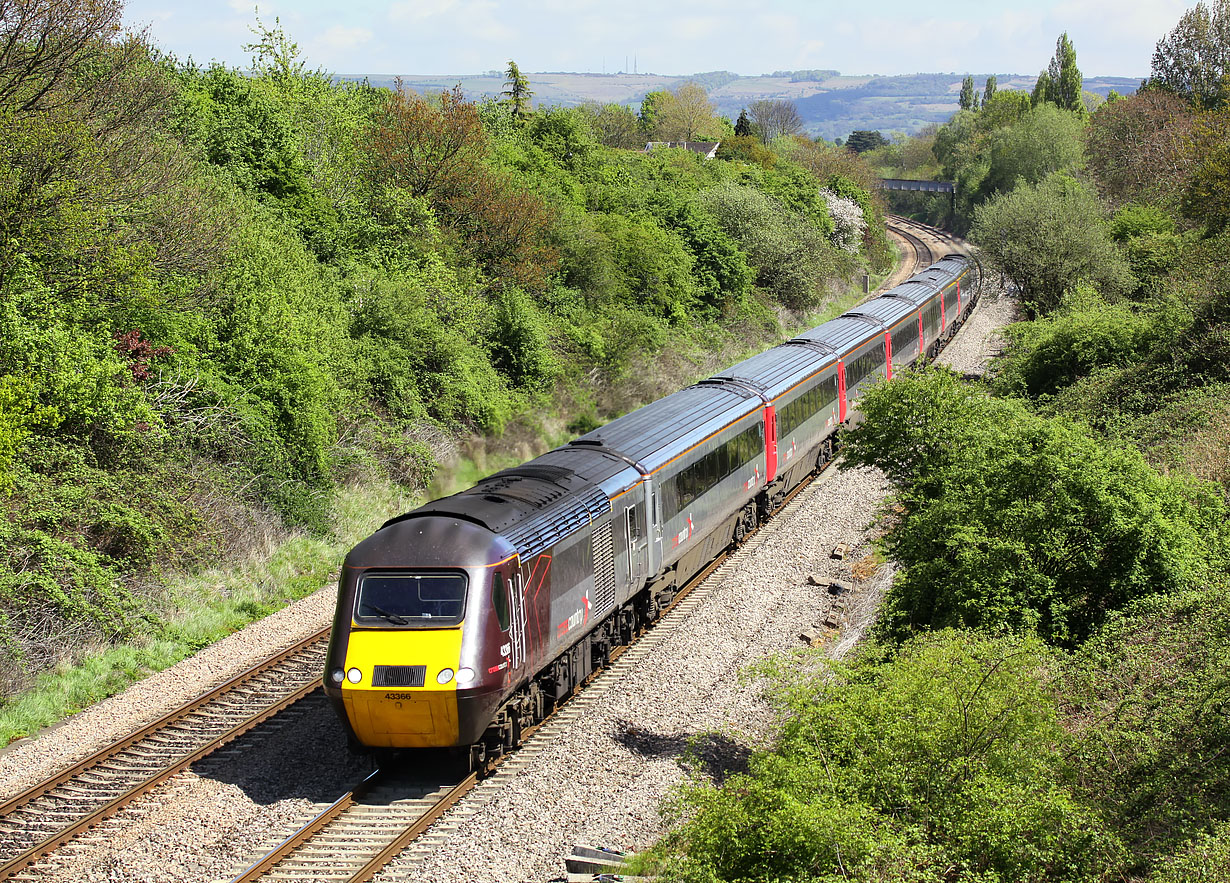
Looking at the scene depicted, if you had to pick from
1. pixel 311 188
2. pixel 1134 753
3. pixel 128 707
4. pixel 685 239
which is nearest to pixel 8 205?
pixel 128 707

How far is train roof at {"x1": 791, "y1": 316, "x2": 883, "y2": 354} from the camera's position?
2638 cm

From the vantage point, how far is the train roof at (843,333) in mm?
26375

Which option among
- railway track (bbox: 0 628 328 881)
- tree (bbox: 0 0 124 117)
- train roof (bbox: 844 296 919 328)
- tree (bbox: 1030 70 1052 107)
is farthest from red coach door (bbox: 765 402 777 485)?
tree (bbox: 1030 70 1052 107)

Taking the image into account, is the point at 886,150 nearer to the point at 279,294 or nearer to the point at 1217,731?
the point at 279,294

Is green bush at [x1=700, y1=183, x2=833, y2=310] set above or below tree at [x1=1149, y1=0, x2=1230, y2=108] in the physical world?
below


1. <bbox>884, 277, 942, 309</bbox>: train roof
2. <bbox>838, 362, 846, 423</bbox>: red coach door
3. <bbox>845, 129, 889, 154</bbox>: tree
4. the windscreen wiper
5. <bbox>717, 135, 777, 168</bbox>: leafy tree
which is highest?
<bbox>845, 129, 889, 154</bbox>: tree

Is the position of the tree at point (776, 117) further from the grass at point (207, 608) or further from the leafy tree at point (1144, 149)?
the grass at point (207, 608)

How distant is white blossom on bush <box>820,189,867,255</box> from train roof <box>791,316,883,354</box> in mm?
34507

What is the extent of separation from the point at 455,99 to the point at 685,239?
43.6 ft

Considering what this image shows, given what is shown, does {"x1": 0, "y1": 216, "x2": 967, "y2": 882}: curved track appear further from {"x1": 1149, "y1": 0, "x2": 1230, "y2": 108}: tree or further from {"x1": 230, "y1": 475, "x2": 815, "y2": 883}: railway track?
{"x1": 1149, "y1": 0, "x2": 1230, "y2": 108}: tree

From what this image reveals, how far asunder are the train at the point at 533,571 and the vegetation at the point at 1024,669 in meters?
2.78

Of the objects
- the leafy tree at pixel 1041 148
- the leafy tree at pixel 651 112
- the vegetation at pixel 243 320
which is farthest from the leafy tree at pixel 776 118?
the vegetation at pixel 243 320

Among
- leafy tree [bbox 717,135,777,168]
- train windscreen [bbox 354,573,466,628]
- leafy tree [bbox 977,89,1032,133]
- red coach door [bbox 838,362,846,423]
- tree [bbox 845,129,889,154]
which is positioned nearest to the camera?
train windscreen [bbox 354,573,466,628]

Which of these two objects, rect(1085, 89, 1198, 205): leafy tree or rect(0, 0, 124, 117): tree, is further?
rect(1085, 89, 1198, 205): leafy tree
